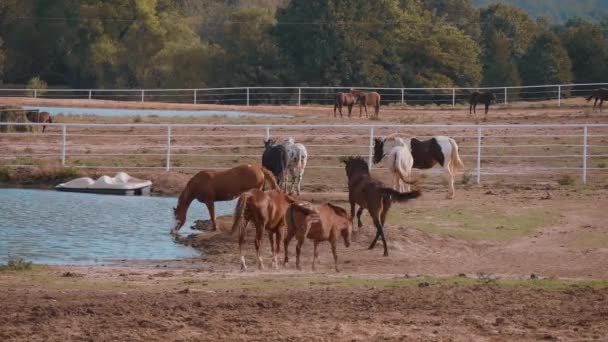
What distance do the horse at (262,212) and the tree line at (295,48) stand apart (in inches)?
1617

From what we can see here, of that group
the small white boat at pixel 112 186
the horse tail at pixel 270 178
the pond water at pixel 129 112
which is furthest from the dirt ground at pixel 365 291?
the pond water at pixel 129 112

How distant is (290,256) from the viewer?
48.8 feet

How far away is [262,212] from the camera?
44.6ft

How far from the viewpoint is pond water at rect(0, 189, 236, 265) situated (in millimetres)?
15430

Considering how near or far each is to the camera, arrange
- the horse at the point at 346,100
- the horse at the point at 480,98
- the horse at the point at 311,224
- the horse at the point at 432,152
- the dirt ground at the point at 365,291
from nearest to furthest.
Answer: the dirt ground at the point at 365,291 → the horse at the point at 311,224 → the horse at the point at 432,152 → the horse at the point at 346,100 → the horse at the point at 480,98

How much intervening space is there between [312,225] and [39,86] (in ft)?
156

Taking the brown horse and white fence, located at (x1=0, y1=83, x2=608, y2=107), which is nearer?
the brown horse

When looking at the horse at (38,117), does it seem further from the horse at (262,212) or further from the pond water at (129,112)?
the horse at (262,212)

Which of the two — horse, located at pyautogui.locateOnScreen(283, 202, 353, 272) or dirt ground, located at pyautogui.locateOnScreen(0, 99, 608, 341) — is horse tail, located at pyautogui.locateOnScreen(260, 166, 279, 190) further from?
horse, located at pyautogui.locateOnScreen(283, 202, 353, 272)

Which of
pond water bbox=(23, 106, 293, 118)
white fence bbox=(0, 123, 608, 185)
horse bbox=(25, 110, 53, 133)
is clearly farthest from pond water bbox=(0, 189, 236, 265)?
pond water bbox=(23, 106, 293, 118)

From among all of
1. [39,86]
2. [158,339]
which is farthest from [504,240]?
[39,86]

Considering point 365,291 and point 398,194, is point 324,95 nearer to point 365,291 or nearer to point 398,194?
point 398,194

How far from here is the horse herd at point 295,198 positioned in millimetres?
13602

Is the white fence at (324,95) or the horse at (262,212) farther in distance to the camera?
the white fence at (324,95)
